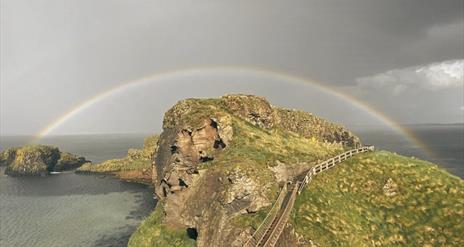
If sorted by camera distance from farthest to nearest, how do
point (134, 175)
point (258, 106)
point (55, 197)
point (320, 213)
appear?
point (134, 175) < point (55, 197) < point (258, 106) < point (320, 213)

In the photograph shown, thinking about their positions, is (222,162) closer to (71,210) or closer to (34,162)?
(71,210)

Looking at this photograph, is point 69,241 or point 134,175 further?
point 134,175

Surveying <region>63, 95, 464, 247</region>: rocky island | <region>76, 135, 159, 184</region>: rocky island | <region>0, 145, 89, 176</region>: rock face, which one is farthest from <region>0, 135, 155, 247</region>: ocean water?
<region>63, 95, 464, 247</region>: rocky island

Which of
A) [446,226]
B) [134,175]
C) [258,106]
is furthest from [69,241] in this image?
[134,175]

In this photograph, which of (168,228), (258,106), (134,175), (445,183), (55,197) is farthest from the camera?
(134,175)

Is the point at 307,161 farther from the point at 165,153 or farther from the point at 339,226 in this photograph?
the point at 165,153

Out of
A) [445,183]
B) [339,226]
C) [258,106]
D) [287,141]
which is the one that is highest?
[258,106]

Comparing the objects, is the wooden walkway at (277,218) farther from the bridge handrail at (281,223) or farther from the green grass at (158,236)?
the green grass at (158,236)

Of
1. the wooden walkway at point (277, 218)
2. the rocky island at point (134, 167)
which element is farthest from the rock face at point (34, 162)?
the wooden walkway at point (277, 218)
